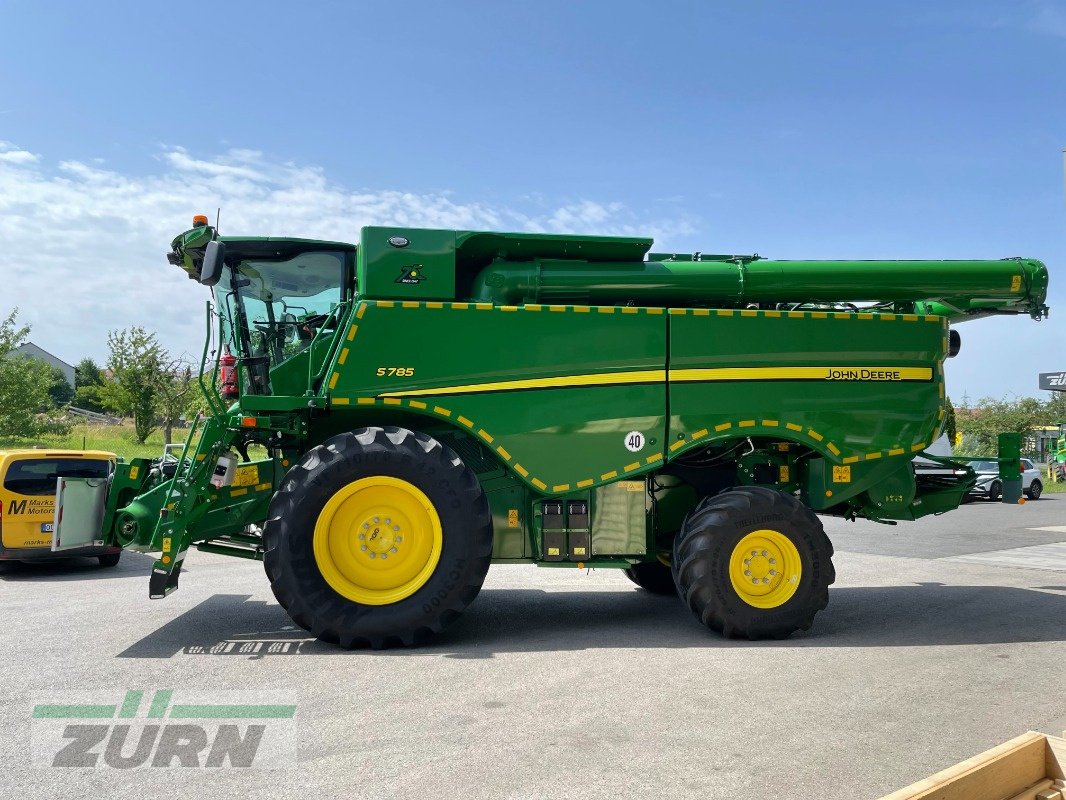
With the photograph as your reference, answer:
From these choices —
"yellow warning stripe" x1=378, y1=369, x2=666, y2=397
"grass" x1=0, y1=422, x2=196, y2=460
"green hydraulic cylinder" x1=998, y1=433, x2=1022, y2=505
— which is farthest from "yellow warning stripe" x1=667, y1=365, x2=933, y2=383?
"grass" x1=0, y1=422, x2=196, y2=460

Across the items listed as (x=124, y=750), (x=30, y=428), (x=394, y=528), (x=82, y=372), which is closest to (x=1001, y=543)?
(x=394, y=528)

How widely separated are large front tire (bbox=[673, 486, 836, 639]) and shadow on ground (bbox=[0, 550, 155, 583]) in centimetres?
733

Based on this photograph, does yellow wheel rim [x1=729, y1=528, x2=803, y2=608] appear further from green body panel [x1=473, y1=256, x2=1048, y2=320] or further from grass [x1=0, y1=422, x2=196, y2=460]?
grass [x1=0, y1=422, x2=196, y2=460]

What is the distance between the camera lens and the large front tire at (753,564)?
24.7ft

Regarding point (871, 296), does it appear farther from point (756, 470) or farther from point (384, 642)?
point (384, 642)

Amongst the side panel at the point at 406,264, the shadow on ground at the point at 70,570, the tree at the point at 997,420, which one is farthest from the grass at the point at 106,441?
the tree at the point at 997,420

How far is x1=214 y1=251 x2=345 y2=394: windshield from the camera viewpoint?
812 centimetres

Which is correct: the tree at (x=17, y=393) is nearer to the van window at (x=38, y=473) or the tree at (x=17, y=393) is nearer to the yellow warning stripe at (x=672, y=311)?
the van window at (x=38, y=473)

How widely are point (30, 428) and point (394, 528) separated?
29.0m

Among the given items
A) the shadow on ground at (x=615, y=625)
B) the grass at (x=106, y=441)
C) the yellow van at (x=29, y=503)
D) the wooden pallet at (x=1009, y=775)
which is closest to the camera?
the wooden pallet at (x=1009, y=775)

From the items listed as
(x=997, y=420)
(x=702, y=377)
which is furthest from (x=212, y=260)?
(x=997, y=420)

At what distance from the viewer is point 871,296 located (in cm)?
855

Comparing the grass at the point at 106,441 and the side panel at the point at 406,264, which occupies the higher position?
the side panel at the point at 406,264

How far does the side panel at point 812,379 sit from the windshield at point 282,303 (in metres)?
3.19
